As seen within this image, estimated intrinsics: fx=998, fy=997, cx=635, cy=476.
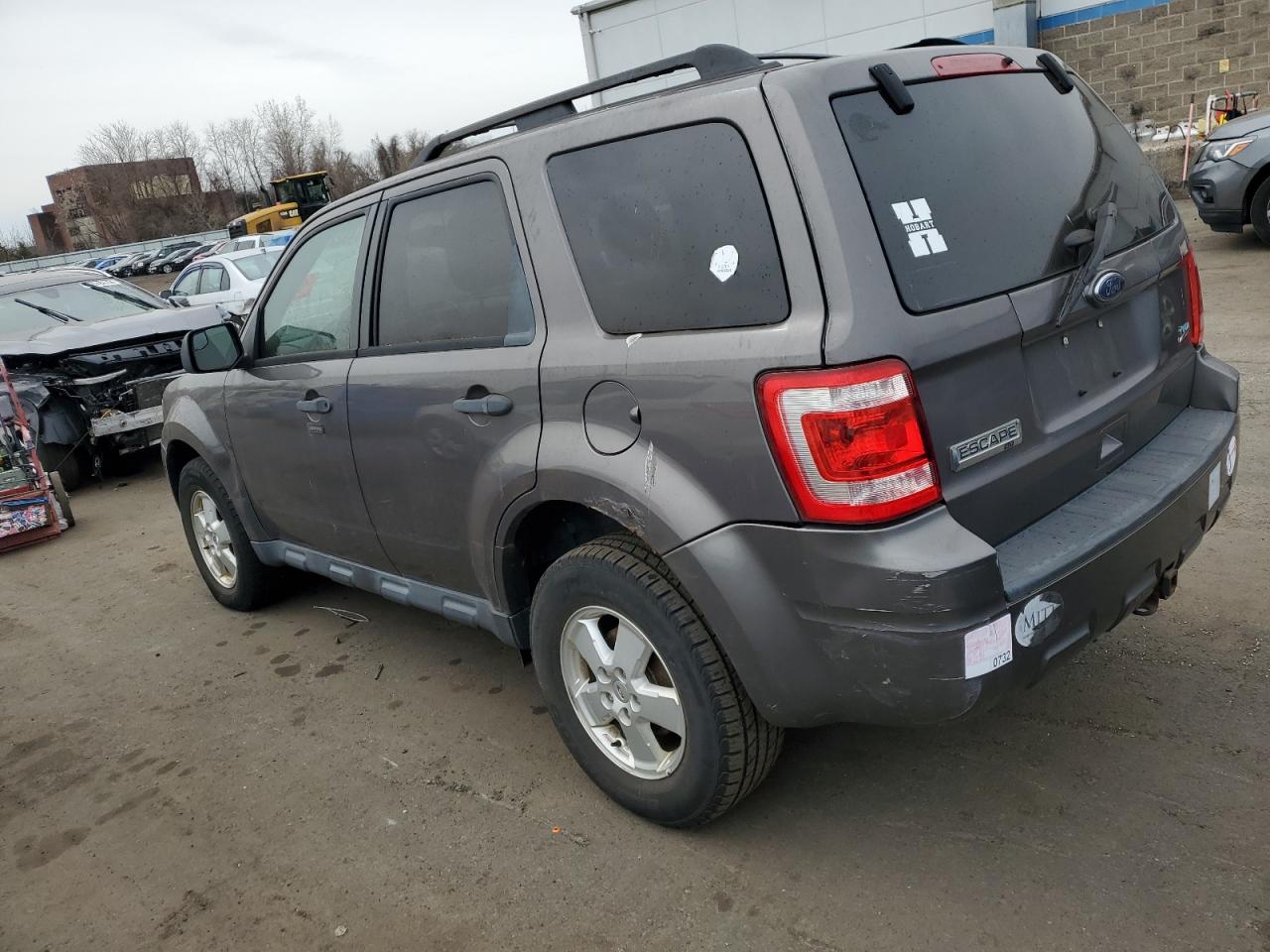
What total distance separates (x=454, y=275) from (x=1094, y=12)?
19.0m

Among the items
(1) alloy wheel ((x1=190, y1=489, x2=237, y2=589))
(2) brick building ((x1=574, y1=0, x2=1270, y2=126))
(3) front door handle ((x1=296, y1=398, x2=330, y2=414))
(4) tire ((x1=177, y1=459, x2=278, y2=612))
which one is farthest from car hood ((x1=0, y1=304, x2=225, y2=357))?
(2) brick building ((x1=574, y1=0, x2=1270, y2=126))

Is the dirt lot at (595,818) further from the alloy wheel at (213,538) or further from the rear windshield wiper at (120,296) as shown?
the rear windshield wiper at (120,296)

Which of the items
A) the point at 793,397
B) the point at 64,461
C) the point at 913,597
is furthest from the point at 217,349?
the point at 64,461

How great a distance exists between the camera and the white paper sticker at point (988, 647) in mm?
2166

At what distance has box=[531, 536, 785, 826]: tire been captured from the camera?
2.53 meters

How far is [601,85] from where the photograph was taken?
109 inches

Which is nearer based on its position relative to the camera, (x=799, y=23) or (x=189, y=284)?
(x=189, y=284)

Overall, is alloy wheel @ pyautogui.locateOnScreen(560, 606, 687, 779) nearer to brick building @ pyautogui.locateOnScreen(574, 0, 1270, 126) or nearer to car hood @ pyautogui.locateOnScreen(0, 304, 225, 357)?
car hood @ pyautogui.locateOnScreen(0, 304, 225, 357)

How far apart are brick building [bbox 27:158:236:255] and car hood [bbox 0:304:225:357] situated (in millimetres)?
65992

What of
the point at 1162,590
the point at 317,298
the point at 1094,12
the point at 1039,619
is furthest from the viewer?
the point at 1094,12

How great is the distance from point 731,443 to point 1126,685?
5.99 ft

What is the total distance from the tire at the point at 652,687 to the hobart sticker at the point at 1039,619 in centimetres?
69

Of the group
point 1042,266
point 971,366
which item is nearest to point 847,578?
point 971,366

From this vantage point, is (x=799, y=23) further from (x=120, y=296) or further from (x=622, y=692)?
(x=622, y=692)
